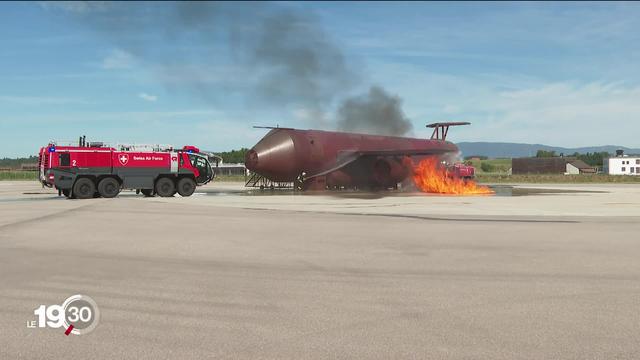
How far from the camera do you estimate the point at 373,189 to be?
3322 cm

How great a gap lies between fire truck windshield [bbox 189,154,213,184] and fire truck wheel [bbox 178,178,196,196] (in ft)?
2.82

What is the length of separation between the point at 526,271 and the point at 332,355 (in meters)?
4.68

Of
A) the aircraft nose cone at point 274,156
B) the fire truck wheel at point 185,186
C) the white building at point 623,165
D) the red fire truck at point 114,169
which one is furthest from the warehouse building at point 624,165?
the red fire truck at point 114,169

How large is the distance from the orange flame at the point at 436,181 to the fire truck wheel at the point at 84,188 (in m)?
19.3

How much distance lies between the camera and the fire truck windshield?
96.0ft

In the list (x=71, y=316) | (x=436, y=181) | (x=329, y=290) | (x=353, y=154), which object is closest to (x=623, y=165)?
(x=436, y=181)

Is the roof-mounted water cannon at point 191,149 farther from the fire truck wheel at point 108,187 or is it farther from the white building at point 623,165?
the white building at point 623,165

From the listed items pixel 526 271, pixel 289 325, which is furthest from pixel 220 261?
pixel 526 271

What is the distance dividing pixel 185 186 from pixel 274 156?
4.96m

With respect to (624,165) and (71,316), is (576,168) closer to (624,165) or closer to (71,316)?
(624,165)

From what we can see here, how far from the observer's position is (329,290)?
6.91 meters

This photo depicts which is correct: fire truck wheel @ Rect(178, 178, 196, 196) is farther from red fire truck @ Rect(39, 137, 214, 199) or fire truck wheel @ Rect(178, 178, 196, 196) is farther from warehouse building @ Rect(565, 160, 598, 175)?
warehouse building @ Rect(565, 160, 598, 175)

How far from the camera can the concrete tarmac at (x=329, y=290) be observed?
15.7 feet

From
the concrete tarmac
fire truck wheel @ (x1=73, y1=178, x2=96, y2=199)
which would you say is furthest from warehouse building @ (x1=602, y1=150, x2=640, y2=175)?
the concrete tarmac
